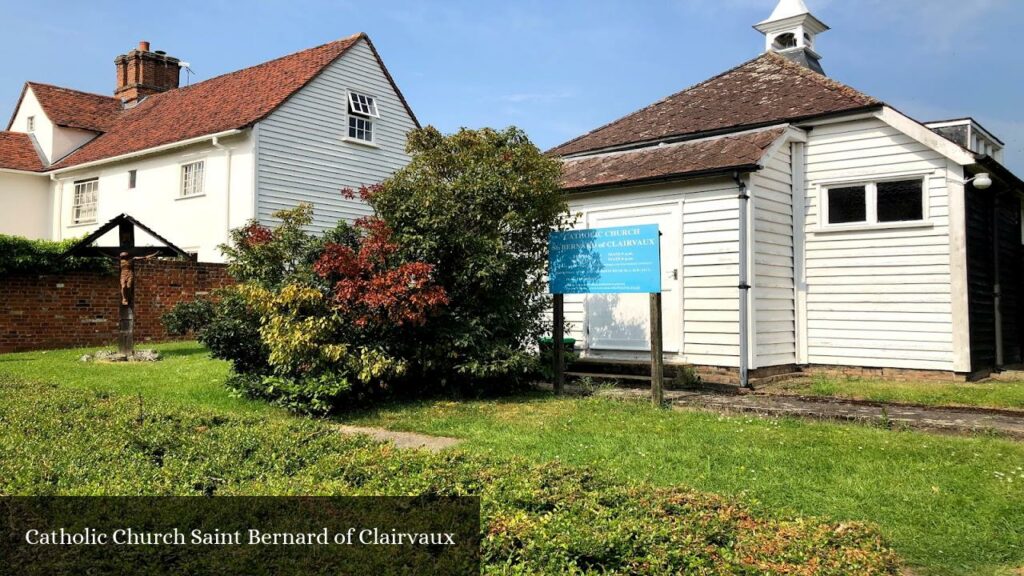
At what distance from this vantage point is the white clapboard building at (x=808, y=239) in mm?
11977

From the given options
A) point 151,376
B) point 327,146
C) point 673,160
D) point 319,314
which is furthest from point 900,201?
point 327,146

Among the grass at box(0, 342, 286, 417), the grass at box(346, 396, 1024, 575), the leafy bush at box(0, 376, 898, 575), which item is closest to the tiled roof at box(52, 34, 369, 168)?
the grass at box(0, 342, 286, 417)

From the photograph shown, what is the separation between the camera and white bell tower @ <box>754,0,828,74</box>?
55.1 ft

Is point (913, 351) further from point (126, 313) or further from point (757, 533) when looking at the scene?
point (126, 313)

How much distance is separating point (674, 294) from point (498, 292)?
3.41m

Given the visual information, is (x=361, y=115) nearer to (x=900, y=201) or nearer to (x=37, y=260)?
(x=37, y=260)

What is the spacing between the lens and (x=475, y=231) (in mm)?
10586

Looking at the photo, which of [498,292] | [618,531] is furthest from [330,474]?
[498,292]

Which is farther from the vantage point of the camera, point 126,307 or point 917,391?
point 126,307

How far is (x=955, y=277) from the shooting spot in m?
12.0

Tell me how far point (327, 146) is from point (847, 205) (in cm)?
1476

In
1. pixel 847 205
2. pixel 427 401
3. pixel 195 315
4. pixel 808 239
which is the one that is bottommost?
pixel 427 401

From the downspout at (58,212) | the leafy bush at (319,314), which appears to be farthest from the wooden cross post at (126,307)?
the downspout at (58,212)

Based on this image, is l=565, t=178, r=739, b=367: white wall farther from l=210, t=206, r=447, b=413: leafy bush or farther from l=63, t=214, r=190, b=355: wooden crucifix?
l=63, t=214, r=190, b=355: wooden crucifix
